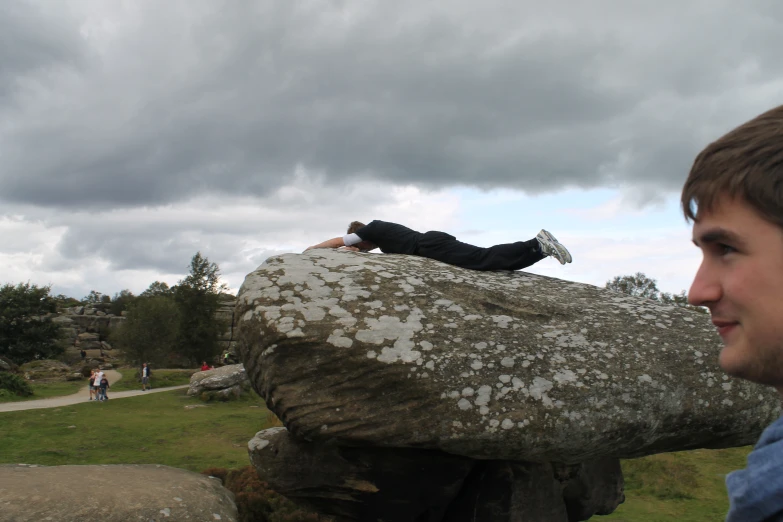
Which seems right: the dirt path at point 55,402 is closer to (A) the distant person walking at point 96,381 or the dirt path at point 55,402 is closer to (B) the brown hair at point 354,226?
(A) the distant person walking at point 96,381

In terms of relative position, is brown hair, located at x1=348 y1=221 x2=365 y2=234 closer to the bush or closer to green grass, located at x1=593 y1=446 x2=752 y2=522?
green grass, located at x1=593 y1=446 x2=752 y2=522

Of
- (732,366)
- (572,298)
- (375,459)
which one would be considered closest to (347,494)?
(375,459)

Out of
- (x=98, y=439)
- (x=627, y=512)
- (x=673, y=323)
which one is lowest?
(x=627, y=512)

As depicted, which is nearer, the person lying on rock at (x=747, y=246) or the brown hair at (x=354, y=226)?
the person lying on rock at (x=747, y=246)

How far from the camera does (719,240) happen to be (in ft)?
4.96

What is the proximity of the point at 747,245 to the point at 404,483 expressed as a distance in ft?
17.7

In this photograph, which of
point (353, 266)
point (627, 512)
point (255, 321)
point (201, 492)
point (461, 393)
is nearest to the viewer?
point (461, 393)

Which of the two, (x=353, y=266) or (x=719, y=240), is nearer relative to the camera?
(x=719, y=240)

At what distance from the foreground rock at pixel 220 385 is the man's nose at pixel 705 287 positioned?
68.9 feet

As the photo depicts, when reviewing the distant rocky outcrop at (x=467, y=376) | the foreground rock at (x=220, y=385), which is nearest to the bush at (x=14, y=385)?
the foreground rock at (x=220, y=385)

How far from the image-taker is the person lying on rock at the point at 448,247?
270 inches

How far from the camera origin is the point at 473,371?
16.5ft

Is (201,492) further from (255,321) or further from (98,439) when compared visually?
(98,439)

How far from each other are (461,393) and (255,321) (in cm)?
186
